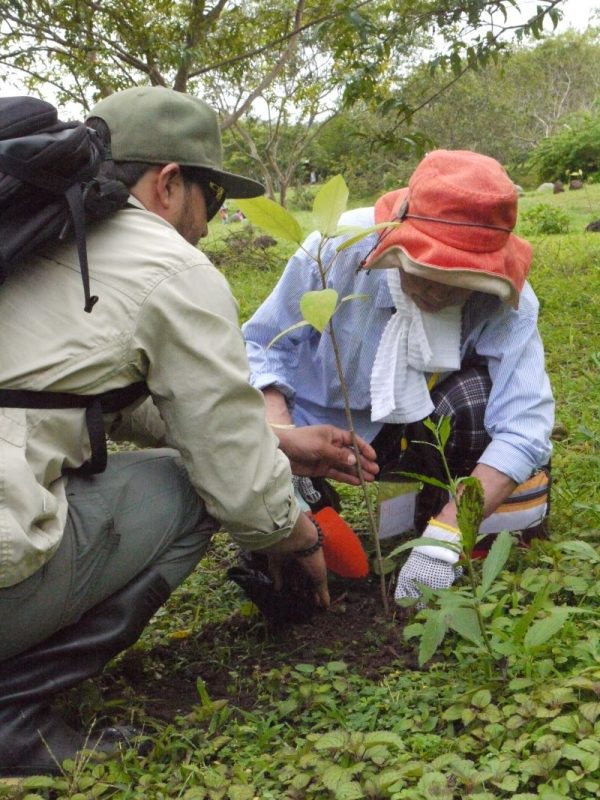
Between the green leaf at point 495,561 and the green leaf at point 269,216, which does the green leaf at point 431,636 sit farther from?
the green leaf at point 269,216

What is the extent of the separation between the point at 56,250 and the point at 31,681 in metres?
0.76

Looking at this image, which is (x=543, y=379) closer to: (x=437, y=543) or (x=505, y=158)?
(x=437, y=543)

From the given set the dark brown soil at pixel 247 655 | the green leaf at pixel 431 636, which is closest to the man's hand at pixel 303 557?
the dark brown soil at pixel 247 655

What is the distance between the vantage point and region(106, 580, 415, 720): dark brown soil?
6.35ft

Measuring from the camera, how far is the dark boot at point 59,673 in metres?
1.63

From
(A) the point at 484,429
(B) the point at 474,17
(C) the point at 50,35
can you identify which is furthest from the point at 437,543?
(C) the point at 50,35

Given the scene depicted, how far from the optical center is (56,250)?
1603 millimetres

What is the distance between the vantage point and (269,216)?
1860 mm

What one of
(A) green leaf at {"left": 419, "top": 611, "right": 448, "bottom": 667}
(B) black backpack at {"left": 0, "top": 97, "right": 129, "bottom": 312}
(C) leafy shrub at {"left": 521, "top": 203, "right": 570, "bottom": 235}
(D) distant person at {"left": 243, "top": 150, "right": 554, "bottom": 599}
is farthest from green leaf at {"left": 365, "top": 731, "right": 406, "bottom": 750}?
(C) leafy shrub at {"left": 521, "top": 203, "right": 570, "bottom": 235}

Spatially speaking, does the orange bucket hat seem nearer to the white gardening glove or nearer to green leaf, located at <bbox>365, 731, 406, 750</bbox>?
the white gardening glove

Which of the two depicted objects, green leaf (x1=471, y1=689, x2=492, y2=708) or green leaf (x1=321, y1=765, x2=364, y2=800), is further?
green leaf (x1=471, y1=689, x2=492, y2=708)

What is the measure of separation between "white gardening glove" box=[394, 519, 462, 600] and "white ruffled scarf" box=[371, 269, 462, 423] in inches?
12.9

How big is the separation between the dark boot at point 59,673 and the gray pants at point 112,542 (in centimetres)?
3

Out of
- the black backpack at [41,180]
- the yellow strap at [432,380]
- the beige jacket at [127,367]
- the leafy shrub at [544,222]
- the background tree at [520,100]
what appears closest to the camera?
the black backpack at [41,180]
